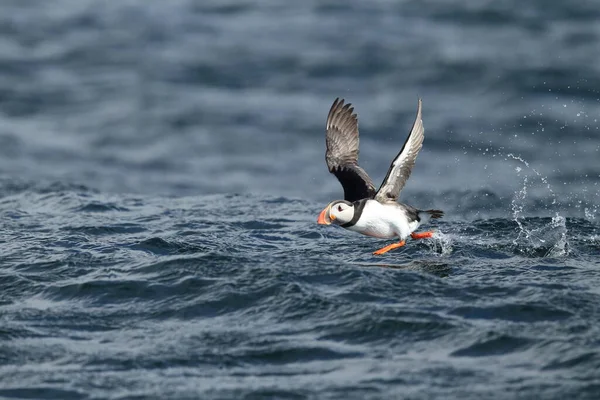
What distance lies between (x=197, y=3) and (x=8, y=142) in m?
6.91

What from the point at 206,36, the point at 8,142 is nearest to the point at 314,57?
the point at 206,36

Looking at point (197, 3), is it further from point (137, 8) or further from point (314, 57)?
point (314, 57)

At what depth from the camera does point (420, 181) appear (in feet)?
46.7

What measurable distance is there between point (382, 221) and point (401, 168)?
0.58 m

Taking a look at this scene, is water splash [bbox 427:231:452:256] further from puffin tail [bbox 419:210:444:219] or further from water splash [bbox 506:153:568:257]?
water splash [bbox 506:153:568:257]

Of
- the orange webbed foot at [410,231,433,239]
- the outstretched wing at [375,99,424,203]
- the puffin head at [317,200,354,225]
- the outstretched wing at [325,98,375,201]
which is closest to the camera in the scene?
the puffin head at [317,200,354,225]

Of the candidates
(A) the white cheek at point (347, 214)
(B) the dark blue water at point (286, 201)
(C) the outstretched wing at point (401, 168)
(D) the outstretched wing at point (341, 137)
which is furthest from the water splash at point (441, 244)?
(D) the outstretched wing at point (341, 137)

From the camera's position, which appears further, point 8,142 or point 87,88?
point 87,88

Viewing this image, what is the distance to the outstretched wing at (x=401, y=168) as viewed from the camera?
360 inches

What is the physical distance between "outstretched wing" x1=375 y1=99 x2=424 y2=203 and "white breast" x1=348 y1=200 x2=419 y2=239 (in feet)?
0.51

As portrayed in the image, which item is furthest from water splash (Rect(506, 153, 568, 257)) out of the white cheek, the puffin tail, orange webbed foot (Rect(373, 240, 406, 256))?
the white cheek

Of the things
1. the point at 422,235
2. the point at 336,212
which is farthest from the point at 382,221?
the point at 422,235

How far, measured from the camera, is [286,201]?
1241cm

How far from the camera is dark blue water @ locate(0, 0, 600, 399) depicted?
22.0 ft
